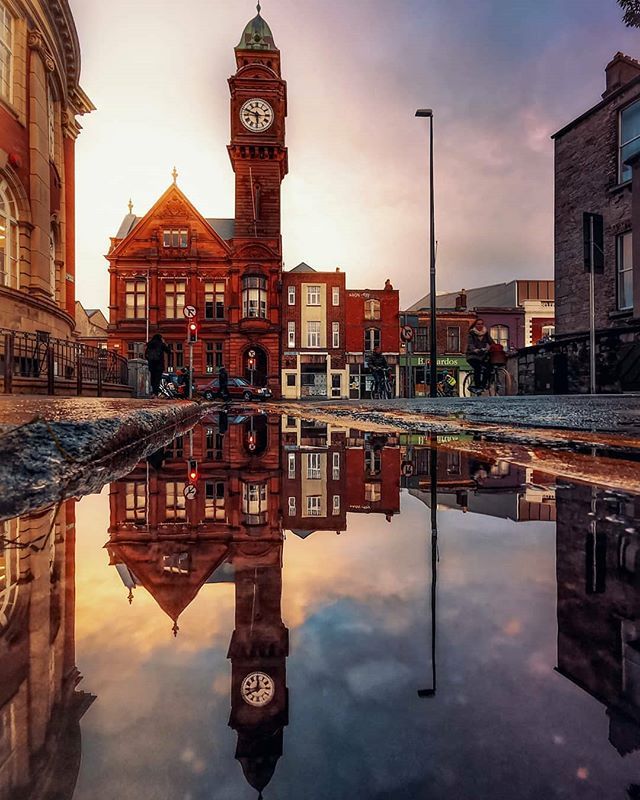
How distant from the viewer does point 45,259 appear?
15.4m

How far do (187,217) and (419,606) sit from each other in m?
37.0

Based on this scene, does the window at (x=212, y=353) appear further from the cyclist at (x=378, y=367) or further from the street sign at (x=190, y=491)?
the street sign at (x=190, y=491)

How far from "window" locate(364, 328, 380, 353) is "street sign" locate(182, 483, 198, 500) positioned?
118 ft

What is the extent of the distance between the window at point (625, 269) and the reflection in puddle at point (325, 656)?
14.7 m

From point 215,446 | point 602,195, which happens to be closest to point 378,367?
point 602,195

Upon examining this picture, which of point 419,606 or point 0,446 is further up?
point 0,446

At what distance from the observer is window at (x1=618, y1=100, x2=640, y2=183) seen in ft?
45.5

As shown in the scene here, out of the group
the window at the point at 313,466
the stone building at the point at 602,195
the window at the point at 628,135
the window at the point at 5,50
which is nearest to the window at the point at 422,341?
the stone building at the point at 602,195

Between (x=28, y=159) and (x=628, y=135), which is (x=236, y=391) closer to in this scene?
(x=28, y=159)

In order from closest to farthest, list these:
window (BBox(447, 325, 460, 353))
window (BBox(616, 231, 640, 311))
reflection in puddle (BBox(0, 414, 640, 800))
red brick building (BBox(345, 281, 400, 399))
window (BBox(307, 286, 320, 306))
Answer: reflection in puddle (BBox(0, 414, 640, 800))
window (BBox(616, 231, 640, 311))
window (BBox(307, 286, 320, 306))
red brick building (BBox(345, 281, 400, 399))
window (BBox(447, 325, 460, 353))

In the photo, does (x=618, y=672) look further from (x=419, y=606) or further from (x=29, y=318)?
(x=29, y=318)

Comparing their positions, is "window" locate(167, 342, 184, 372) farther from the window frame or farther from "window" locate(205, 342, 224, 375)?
the window frame

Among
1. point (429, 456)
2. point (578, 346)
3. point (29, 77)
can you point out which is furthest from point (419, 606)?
point (29, 77)

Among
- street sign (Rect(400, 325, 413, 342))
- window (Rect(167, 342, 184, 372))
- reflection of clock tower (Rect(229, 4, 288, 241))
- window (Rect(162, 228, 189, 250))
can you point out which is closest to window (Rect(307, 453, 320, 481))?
street sign (Rect(400, 325, 413, 342))
